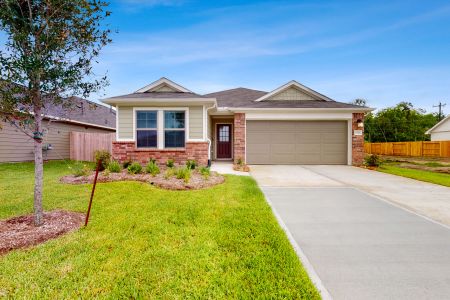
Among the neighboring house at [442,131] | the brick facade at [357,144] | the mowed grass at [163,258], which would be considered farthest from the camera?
the neighboring house at [442,131]

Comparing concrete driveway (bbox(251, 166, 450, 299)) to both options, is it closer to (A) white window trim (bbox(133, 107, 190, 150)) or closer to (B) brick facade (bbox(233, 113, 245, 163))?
(A) white window trim (bbox(133, 107, 190, 150))

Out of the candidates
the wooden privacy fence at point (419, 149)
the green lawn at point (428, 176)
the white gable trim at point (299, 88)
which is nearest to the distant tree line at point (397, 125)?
the wooden privacy fence at point (419, 149)

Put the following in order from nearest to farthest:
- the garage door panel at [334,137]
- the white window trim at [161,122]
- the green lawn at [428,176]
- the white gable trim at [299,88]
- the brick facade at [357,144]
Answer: the green lawn at [428,176] → the white window trim at [161,122] → the brick facade at [357,144] → the garage door panel at [334,137] → the white gable trim at [299,88]

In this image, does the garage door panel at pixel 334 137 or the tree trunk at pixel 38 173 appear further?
the garage door panel at pixel 334 137

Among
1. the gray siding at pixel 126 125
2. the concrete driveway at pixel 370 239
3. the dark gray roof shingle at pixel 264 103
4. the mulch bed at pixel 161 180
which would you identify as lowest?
the concrete driveway at pixel 370 239

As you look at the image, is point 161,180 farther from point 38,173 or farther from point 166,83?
point 166,83

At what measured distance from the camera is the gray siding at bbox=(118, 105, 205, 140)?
11.1 metres

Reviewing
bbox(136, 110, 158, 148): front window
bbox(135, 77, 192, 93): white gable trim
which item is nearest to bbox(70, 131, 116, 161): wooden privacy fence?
bbox(135, 77, 192, 93): white gable trim

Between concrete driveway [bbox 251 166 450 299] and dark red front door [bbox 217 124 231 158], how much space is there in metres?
8.89

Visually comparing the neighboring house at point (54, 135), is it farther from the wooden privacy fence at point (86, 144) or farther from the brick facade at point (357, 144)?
the brick facade at point (357, 144)

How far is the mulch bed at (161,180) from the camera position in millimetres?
6753

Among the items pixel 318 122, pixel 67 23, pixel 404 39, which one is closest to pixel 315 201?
pixel 67 23

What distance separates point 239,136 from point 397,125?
37.7 m

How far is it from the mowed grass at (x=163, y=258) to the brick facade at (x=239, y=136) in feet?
25.9
